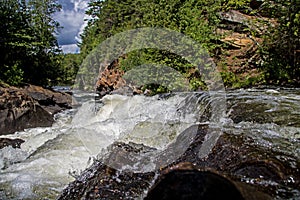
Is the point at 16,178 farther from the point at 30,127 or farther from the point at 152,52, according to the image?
the point at 152,52

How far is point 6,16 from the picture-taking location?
42.1 feet

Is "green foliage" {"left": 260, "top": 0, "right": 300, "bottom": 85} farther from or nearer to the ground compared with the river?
farther from the ground

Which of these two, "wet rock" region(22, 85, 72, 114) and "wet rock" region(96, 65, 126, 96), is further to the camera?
"wet rock" region(96, 65, 126, 96)

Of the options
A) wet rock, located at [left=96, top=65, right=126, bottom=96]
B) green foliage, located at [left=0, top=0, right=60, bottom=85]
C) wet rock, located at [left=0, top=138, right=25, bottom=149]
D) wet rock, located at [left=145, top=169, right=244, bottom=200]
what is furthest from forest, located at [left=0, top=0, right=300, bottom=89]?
wet rock, located at [left=145, top=169, right=244, bottom=200]

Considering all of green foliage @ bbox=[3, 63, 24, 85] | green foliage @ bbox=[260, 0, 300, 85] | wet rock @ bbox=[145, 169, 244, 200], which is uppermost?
green foliage @ bbox=[260, 0, 300, 85]

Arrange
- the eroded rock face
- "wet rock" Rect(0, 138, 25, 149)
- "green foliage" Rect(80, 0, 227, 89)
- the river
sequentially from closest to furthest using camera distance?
the river, "wet rock" Rect(0, 138, 25, 149), the eroded rock face, "green foliage" Rect(80, 0, 227, 89)

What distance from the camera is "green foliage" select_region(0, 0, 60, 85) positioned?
1270 cm

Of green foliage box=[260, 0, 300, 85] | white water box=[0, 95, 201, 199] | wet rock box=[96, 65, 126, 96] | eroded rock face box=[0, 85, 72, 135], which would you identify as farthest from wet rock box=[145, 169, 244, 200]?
wet rock box=[96, 65, 126, 96]

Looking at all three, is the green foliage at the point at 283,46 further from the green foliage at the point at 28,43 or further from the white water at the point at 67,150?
the green foliage at the point at 28,43

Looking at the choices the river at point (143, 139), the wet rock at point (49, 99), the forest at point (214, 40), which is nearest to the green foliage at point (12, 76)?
the forest at point (214, 40)

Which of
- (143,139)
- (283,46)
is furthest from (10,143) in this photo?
(283,46)

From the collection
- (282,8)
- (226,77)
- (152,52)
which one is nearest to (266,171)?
(282,8)

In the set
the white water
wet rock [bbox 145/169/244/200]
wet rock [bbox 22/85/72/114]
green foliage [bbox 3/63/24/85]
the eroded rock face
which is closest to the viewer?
wet rock [bbox 145/169/244/200]

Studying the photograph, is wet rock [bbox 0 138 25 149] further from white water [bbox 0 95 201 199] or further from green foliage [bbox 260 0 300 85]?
green foliage [bbox 260 0 300 85]
